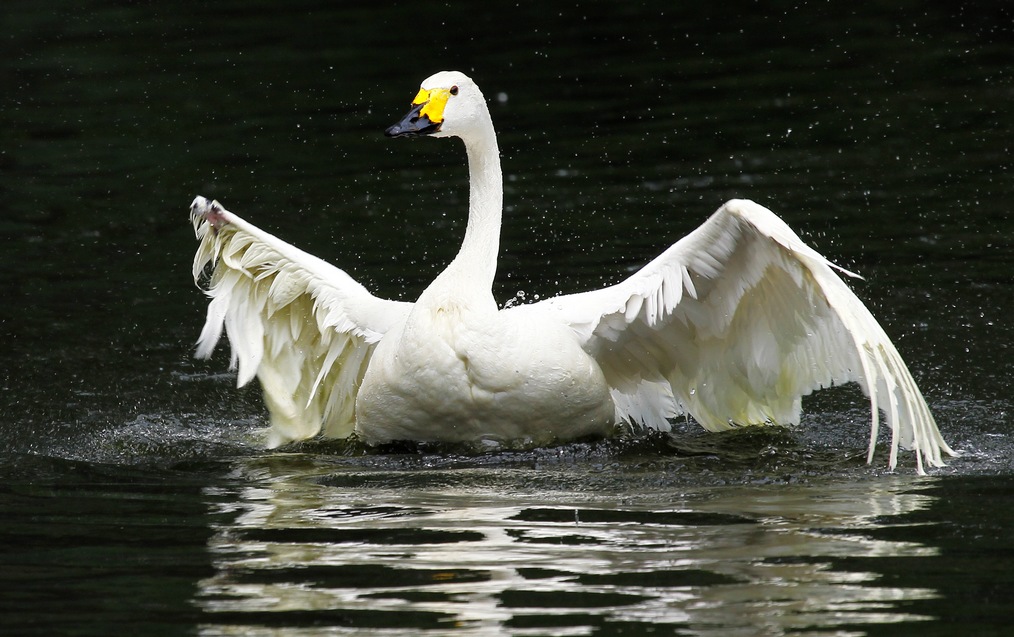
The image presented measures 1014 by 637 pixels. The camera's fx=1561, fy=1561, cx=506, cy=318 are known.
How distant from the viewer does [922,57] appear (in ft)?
61.2

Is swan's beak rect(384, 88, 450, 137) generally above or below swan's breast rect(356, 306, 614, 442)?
above

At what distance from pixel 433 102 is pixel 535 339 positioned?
1.53 metres

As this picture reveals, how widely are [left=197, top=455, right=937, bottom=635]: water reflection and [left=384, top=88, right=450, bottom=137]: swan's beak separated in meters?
2.00

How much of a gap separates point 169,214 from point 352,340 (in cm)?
593

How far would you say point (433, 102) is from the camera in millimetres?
8820

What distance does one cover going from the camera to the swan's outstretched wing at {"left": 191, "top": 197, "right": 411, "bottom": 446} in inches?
358

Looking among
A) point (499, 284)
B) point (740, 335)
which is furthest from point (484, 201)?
point (499, 284)

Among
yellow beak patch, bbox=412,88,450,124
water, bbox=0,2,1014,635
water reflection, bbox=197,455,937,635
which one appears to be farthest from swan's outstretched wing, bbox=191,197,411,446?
water reflection, bbox=197,455,937,635

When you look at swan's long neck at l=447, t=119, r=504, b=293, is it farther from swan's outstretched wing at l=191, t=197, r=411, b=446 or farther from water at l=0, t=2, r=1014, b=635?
water at l=0, t=2, r=1014, b=635

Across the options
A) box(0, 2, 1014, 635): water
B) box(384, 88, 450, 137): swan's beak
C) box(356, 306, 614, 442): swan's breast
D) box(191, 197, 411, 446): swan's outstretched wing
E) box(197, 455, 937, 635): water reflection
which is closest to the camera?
box(197, 455, 937, 635): water reflection

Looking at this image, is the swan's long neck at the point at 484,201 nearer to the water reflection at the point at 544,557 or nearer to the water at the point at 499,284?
the water at the point at 499,284

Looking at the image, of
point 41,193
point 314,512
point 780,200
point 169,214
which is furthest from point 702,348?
point 41,193

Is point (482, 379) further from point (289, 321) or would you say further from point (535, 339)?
point (289, 321)

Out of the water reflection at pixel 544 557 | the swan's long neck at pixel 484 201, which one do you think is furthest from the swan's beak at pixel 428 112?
the water reflection at pixel 544 557
